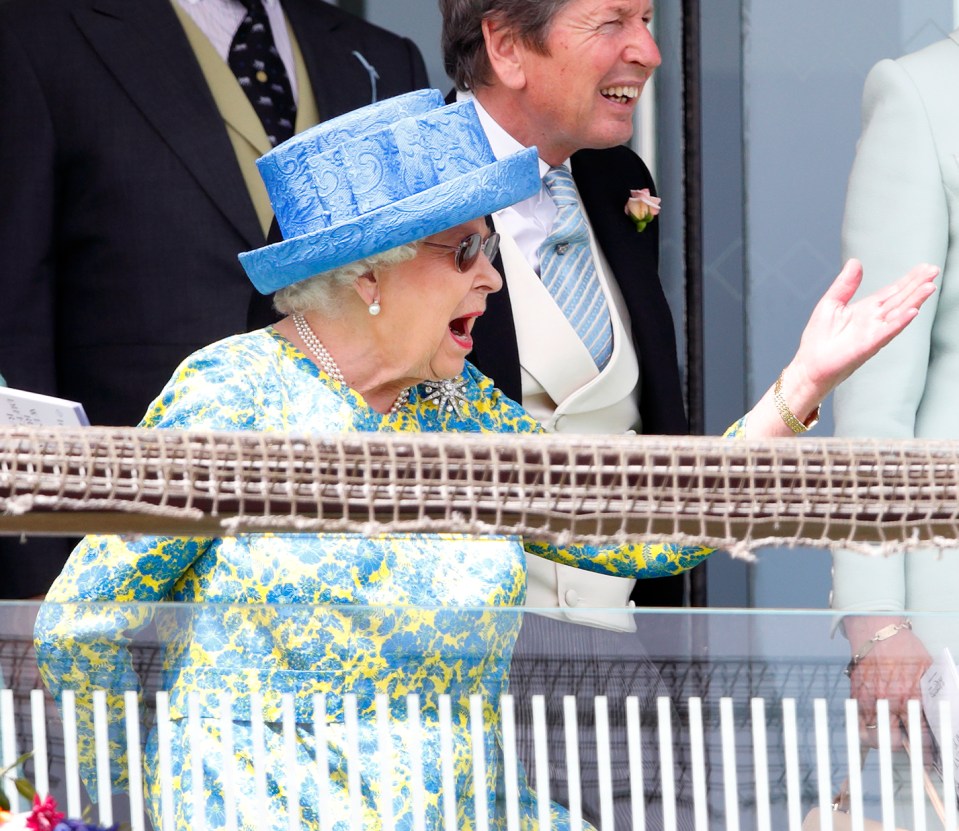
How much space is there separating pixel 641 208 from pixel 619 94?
211 mm

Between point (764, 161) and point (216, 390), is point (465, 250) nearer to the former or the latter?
point (216, 390)

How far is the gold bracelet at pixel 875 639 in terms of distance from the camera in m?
1.31

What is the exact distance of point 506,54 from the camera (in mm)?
2891

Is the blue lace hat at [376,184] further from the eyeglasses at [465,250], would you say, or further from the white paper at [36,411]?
the white paper at [36,411]

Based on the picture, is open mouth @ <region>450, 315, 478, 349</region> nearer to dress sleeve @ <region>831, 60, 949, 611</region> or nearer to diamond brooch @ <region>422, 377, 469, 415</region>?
diamond brooch @ <region>422, 377, 469, 415</region>

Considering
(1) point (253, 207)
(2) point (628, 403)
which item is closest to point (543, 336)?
(2) point (628, 403)

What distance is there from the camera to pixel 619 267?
296 cm

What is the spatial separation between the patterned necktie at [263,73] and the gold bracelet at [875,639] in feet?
7.17

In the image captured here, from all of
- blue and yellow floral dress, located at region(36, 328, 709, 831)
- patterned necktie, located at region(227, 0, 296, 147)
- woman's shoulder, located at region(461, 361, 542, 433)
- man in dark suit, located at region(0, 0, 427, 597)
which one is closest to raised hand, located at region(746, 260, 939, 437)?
woman's shoulder, located at region(461, 361, 542, 433)

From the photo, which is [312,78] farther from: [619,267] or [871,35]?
[871,35]

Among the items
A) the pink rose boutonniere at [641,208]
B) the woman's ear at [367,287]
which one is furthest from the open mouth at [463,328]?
the pink rose boutonniere at [641,208]

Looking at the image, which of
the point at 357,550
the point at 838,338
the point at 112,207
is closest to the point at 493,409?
the point at 838,338

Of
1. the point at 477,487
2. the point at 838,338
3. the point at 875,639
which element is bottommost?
the point at 875,639

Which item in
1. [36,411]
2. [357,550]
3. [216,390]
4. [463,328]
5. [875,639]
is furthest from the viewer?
[463,328]
